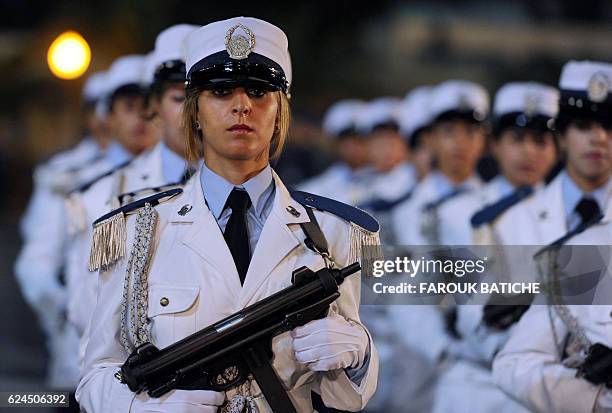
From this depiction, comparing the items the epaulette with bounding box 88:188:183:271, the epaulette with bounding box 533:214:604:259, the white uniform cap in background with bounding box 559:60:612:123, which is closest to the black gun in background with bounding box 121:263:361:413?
the epaulette with bounding box 88:188:183:271

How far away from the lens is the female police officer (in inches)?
104

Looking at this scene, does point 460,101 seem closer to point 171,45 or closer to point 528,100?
point 528,100

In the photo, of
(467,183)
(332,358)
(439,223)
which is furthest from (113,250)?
(467,183)

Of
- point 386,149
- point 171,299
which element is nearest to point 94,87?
point 386,149

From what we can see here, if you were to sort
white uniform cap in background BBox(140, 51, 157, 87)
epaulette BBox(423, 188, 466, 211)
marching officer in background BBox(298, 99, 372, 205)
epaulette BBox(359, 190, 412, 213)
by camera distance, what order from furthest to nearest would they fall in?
marching officer in background BBox(298, 99, 372, 205) < epaulette BBox(359, 190, 412, 213) < epaulette BBox(423, 188, 466, 211) < white uniform cap in background BBox(140, 51, 157, 87)

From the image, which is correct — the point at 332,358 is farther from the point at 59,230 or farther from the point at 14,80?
the point at 14,80

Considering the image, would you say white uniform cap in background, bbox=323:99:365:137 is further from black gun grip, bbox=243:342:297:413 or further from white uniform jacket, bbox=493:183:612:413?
black gun grip, bbox=243:342:297:413

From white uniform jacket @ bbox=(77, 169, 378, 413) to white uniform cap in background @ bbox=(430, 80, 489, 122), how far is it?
2.56 metres

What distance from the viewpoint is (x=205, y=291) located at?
8.73 feet

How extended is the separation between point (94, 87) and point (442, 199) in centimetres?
141

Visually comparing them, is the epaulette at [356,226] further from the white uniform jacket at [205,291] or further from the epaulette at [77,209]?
the epaulette at [77,209]

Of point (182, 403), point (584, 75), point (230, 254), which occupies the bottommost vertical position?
point (182, 403)

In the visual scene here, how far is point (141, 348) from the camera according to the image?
8.54 feet

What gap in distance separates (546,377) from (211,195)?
108 centimetres
